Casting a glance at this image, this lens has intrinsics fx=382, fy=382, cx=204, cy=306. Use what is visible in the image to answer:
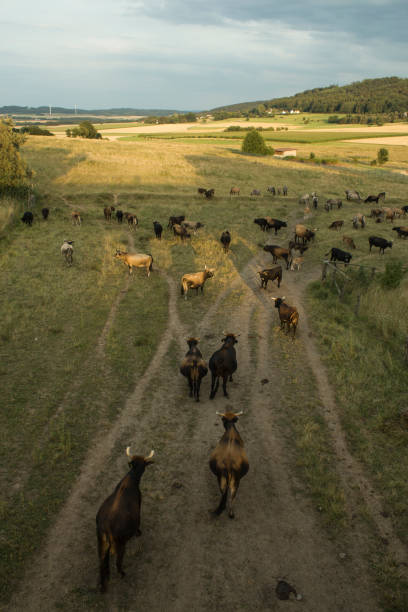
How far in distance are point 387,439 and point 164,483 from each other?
5.77m

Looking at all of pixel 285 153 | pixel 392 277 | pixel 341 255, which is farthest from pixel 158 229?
pixel 285 153

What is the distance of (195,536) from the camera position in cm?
722

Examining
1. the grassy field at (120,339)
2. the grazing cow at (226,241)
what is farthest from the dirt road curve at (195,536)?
the grazing cow at (226,241)

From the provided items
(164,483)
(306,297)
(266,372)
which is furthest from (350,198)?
(164,483)

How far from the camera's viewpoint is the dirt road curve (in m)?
6.19

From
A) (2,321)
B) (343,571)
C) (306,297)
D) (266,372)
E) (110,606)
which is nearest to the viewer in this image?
(110,606)

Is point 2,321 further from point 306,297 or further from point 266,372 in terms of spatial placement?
point 306,297

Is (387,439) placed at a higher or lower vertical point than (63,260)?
lower

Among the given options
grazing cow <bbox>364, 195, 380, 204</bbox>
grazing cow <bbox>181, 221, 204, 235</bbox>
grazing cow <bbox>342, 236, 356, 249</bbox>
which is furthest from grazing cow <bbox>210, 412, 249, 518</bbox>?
grazing cow <bbox>364, 195, 380, 204</bbox>

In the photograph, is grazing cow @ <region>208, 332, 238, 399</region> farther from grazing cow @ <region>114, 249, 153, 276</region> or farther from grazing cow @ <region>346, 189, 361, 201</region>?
grazing cow @ <region>346, 189, 361, 201</region>

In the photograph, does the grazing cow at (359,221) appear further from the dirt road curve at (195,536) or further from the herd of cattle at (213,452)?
the dirt road curve at (195,536)

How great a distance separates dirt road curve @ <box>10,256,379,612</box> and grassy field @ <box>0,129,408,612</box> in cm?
41

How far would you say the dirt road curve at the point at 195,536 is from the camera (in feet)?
20.3

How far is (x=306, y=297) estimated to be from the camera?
62.0 ft
